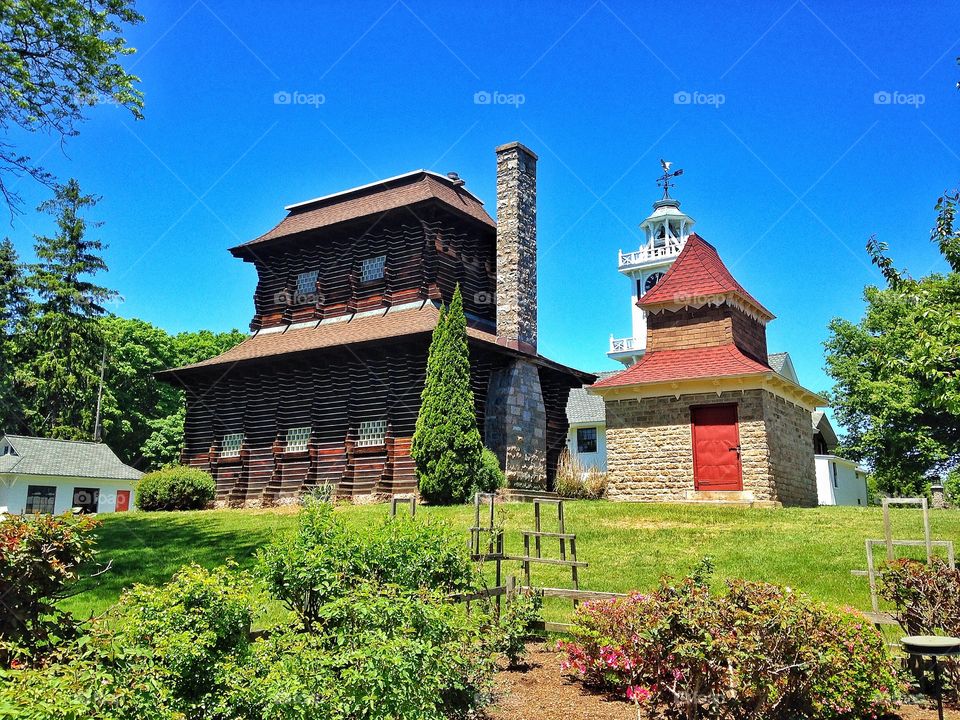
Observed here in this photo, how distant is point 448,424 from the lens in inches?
798

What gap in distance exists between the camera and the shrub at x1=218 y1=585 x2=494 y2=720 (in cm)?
450

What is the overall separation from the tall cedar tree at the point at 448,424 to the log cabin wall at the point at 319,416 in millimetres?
1365

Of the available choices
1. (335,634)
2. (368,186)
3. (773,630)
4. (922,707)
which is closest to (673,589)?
(773,630)

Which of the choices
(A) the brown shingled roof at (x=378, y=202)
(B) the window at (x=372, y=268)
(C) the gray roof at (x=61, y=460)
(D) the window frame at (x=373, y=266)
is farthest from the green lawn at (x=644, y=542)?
(C) the gray roof at (x=61, y=460)

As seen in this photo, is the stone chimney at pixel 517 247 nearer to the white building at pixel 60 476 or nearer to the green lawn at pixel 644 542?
the green lawn at pixel 644 542

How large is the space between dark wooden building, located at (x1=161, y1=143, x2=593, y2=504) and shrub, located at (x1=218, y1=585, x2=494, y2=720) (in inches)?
653

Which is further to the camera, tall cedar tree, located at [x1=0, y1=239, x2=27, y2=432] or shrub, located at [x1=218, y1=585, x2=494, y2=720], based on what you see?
tall cedar tree, located at [x1=0, y1=239, x2=27, y2=432]

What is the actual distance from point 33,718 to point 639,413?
1891 centimetres

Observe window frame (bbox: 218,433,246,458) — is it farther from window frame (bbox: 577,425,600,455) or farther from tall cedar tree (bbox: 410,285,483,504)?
window frame (bbox: 577,425,600,455)

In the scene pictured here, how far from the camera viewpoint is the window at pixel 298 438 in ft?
81.8

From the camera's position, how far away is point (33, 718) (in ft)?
10.9

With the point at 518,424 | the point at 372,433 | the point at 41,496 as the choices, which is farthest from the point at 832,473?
the point at 41,496

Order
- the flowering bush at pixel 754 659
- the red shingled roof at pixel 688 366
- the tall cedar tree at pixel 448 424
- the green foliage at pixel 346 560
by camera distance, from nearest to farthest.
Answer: the flowering bush at pixel 754 659 < the green foliage at pixel 346 560 < the red shingled roof at pixel 688 366 < the tall cedar tree at pixel 448 424

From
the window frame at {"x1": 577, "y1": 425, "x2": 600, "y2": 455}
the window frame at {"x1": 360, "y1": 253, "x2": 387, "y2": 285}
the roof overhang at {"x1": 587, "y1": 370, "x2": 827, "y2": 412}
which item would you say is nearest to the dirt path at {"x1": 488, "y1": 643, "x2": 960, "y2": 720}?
the roof overhang at {"x1": 587, "y1": 370, "x2": 827, "y2": 412}
